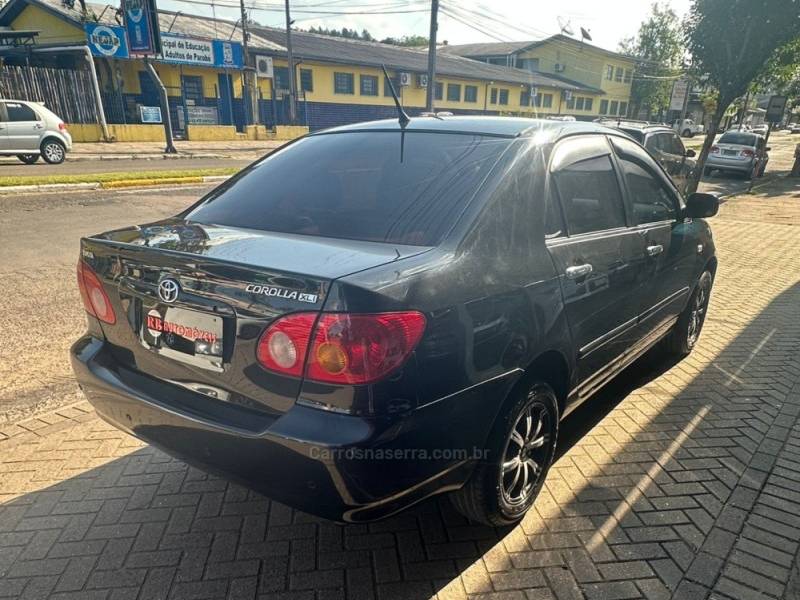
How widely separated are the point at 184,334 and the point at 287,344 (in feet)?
1.58

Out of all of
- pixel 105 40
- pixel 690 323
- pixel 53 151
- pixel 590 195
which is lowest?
pixel 53 151

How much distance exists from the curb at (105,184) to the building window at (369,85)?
25.8 m

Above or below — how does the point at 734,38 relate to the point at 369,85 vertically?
above

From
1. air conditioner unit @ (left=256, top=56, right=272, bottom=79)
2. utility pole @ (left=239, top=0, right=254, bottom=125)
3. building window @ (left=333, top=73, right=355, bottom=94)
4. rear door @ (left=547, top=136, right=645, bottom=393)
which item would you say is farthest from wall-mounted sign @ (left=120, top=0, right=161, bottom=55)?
building window @ (left=333, top=73, right=355, bottom=94)

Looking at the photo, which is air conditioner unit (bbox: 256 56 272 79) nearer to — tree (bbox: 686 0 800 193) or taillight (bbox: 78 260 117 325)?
tree (bbox: 686 0 800 193)

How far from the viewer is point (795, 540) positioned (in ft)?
8.43

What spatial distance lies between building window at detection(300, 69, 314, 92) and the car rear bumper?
35307 millimetres

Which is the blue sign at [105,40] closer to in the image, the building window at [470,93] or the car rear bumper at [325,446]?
the building window at [470,93]

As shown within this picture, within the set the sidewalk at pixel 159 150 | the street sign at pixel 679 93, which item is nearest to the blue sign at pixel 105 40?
the sidewalk at pixel 159 150

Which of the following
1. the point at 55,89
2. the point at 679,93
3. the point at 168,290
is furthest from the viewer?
the point at 55,89

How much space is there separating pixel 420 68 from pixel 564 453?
40.7 metres

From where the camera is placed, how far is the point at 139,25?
58.5ft

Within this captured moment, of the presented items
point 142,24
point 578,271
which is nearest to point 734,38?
point 578,271

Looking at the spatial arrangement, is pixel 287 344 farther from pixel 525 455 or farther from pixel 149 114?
pixel 149 114
